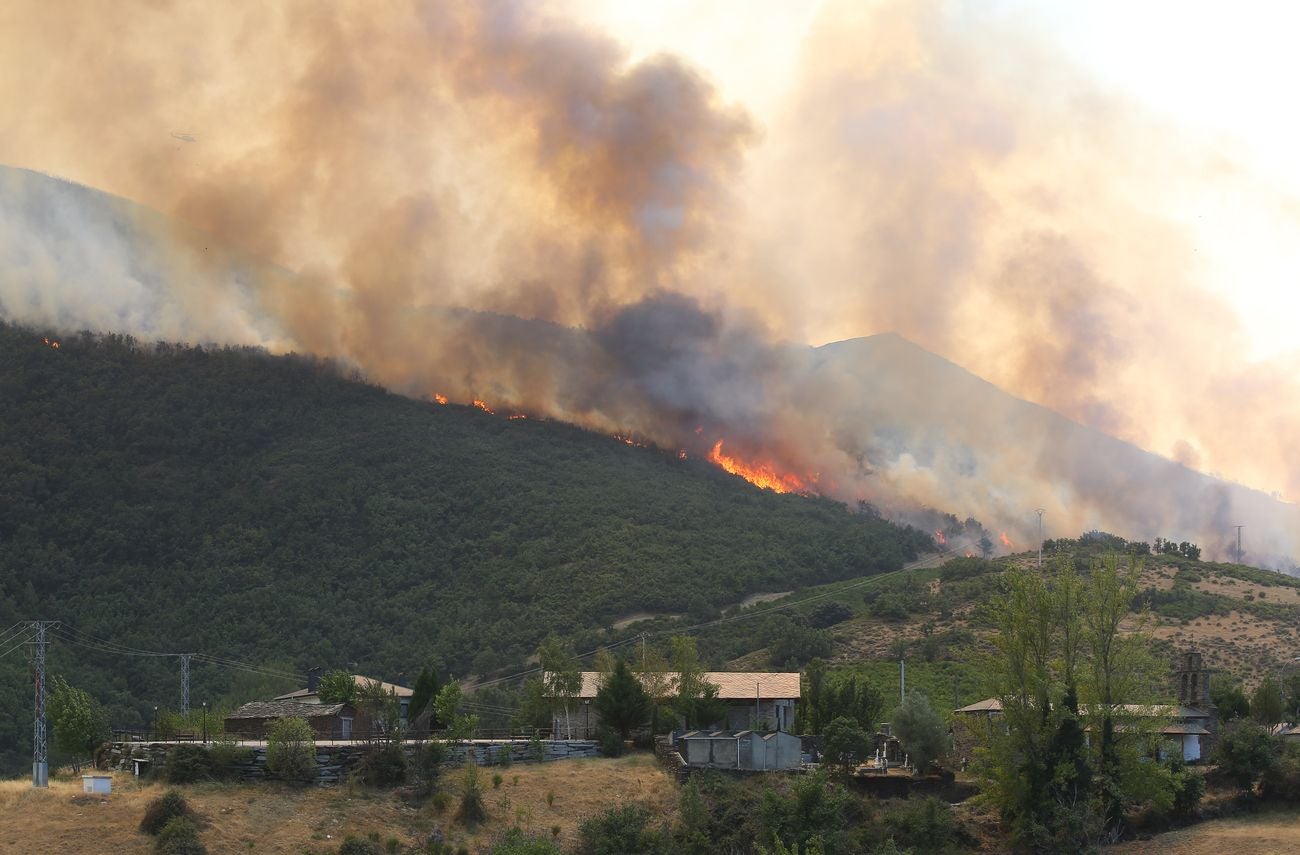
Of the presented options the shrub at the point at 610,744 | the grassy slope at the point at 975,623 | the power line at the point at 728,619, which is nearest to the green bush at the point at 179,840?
the shrub at the point at 610,744

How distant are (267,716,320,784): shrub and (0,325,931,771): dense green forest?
157 ft

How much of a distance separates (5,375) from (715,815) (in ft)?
368

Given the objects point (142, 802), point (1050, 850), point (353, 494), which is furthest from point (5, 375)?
point (1050, 850)

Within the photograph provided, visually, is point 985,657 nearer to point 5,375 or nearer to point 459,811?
point 459,811

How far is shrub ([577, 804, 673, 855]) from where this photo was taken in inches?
2153

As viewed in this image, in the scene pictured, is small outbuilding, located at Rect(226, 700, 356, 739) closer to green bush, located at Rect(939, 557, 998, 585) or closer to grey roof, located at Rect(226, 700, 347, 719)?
grey roof, located at Rect(226, 700, 347, 719)

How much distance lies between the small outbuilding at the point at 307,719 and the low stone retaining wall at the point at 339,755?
842cm

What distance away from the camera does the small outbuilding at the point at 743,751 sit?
6469cm

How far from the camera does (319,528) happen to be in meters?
138

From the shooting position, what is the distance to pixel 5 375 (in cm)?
15012

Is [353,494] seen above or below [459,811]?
above

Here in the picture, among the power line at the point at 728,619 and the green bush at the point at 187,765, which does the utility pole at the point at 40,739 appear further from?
the power line at the point at 728,619

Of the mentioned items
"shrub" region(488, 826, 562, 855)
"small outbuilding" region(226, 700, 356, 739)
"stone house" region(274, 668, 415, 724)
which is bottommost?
"shrub" region(488, 826, 562, 855)

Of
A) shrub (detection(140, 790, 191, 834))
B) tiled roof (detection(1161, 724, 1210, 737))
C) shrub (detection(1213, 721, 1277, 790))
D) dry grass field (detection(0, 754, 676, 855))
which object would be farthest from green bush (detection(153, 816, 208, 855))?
tiled roof (detection(1161, 724, 1210, 737))
